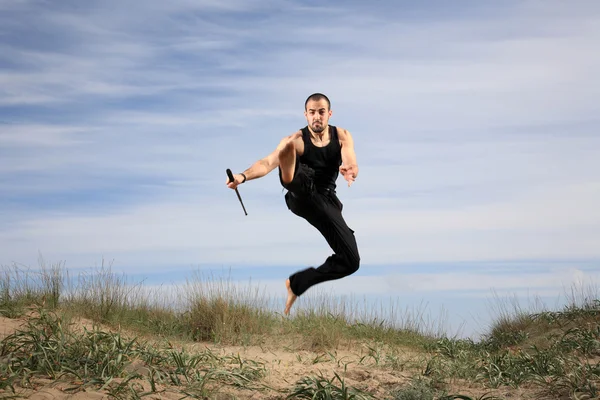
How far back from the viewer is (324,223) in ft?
26.7

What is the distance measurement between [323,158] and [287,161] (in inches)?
36.5

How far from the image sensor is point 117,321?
9836 mm

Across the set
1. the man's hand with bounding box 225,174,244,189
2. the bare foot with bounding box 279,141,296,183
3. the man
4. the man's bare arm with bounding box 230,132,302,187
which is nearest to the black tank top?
the man

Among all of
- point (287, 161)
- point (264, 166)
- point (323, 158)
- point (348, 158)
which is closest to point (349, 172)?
point (348, 158)

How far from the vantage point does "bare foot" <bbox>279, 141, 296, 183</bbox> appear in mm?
7055

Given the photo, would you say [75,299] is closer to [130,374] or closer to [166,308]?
[166,308]

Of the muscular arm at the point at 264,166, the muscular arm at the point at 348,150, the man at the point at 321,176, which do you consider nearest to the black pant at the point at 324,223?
the man at the point at 321,176

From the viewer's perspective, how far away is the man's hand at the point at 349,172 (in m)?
7.04

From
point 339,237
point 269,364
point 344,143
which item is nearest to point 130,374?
point 269,364

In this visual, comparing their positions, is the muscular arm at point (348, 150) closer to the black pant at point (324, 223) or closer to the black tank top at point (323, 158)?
the black tank top at point (323, 158)

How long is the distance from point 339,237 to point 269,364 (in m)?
1.85

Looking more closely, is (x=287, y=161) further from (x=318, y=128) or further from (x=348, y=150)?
(x=348, y=150)

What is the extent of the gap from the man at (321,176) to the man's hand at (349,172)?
0.04 feet

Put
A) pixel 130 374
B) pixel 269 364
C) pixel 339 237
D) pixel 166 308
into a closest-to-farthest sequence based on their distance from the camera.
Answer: pixel 130 374 → pixel 269 364 → pixel 339 237 → pixel 166 308
